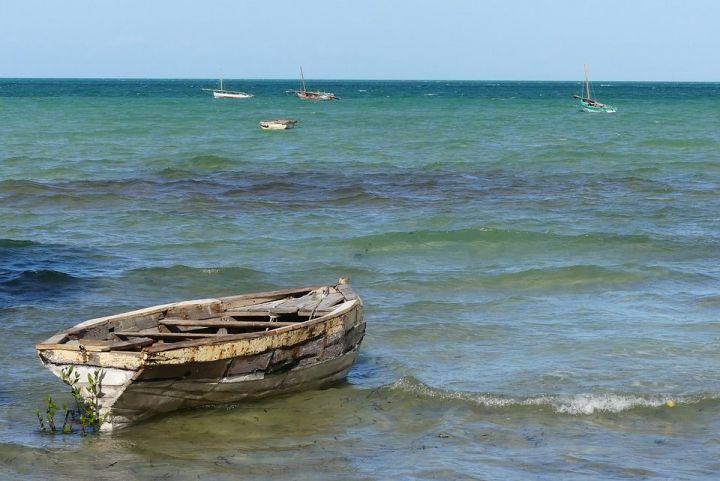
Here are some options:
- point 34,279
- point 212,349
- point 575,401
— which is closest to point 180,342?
point 212,349

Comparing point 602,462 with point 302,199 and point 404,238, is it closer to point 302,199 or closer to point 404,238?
point 404,238

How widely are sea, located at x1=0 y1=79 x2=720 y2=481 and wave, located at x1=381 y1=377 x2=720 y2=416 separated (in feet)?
0.09

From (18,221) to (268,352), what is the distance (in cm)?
1458

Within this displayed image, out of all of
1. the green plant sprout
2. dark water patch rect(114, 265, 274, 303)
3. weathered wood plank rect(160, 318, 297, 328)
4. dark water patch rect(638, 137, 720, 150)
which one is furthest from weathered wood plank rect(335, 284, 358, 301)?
dark water patch rect(638, 137, 720, 150)

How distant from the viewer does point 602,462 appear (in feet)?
31.2

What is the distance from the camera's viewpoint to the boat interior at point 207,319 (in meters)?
10.8

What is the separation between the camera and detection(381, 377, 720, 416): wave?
1111cm

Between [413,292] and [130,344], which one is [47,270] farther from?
[130,344]

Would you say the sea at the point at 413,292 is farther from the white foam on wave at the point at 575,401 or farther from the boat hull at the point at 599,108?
the boat hull at the point at 599,108

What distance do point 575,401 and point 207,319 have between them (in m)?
4.39

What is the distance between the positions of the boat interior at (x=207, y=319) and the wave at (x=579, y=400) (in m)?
1.74

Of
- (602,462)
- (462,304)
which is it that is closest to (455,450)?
(602,462)

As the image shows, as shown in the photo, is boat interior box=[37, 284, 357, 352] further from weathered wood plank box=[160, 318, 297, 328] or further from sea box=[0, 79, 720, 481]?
sea box=[0, 79, 720, 481]

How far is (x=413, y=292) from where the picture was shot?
17000mm
